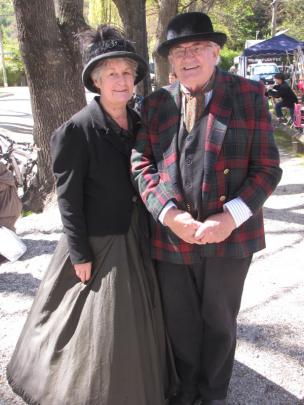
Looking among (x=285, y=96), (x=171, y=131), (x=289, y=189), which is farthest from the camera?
(x=285, y=96)

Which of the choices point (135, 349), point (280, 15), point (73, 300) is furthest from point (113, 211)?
point (280, 15)

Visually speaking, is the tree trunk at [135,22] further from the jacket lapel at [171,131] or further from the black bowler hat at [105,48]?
the jacket lapel at [171,131]

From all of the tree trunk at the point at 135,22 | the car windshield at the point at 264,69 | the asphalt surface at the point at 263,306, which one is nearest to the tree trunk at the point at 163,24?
the tree trunk at the point at 135,22

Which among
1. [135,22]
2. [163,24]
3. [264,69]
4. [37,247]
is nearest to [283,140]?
[163,24]

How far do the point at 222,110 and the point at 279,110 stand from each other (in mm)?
13305

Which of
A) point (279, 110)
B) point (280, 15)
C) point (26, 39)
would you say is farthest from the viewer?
point (280, 15)

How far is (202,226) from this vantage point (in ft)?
6.60

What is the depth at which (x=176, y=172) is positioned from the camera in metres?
2.10

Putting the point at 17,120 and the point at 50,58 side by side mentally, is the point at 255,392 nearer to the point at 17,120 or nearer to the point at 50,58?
the point at 50,58

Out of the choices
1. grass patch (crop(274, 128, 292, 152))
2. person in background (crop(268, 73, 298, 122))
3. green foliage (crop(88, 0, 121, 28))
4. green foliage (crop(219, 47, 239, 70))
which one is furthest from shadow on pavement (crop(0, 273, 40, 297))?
green foliage (crop(219, 47, 239, 70))

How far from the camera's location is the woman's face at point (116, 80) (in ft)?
7.32

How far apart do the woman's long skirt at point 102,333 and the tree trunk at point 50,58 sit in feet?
A: 11.9

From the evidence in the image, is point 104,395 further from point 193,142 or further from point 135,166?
point 193,142

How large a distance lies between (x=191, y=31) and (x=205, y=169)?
575mm
